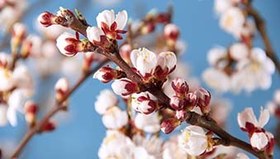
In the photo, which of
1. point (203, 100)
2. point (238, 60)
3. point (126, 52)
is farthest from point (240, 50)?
point (203, 100)

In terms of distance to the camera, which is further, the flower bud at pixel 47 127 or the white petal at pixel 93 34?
the flower bud at pixel 47 127

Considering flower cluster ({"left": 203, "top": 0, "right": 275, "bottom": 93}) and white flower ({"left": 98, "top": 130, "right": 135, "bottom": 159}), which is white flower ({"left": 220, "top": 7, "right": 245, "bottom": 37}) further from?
white flower ({"left": 98, "top": 130, "right": 135, "bottom": 159})

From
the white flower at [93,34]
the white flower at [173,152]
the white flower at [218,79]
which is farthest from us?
the white flower at [218,79]

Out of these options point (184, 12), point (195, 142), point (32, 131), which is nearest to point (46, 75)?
point (184, 12)

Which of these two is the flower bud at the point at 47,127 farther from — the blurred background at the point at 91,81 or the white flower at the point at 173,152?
the blurred background at the point at 91,81

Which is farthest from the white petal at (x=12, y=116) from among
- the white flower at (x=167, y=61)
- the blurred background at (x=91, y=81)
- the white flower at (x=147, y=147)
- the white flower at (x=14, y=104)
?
the blurred background at (x=91, y=81)

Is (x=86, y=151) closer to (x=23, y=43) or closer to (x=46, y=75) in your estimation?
(x=46, y=75)
